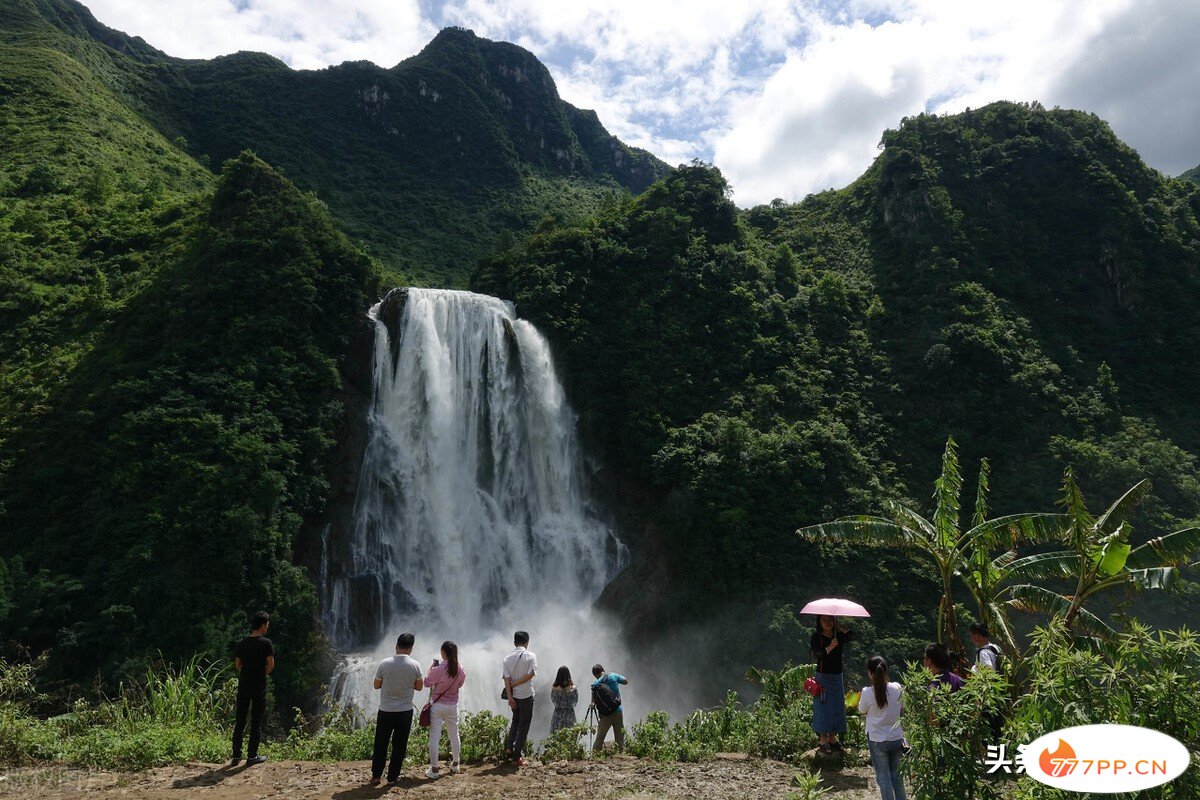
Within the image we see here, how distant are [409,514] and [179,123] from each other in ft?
161

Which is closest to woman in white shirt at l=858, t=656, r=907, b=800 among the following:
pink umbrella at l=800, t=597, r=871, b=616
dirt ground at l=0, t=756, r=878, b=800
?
dirt ground at l=0, t=756, r=878, b=800

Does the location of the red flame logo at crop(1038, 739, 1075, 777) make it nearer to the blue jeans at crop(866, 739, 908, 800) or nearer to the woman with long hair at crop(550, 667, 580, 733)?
the blue jeans at crop(866, 739, 908, 800)

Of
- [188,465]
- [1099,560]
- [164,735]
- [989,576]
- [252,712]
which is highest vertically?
[188,465]

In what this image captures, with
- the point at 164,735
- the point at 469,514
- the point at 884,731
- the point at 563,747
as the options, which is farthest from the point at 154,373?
the point at 884,731

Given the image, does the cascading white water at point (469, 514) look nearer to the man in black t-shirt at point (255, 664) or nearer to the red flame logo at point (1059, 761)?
the man in black t-shirt at point (255, 664)

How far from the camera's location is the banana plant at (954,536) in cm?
984

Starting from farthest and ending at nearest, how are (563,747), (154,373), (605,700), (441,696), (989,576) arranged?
(154,373) < (989,576) < (605,700) < (563,747) < (441,696)

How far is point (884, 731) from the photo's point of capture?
5766mm

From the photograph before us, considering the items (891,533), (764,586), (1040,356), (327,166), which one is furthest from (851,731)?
(327,166)

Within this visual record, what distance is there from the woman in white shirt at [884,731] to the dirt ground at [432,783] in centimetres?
107

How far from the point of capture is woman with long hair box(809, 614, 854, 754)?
735 centimetres

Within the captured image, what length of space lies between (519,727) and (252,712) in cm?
284

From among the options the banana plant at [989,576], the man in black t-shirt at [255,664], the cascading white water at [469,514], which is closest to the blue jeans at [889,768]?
the banana plant at [989,576]

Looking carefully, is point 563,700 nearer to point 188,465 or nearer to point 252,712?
point 252,712
